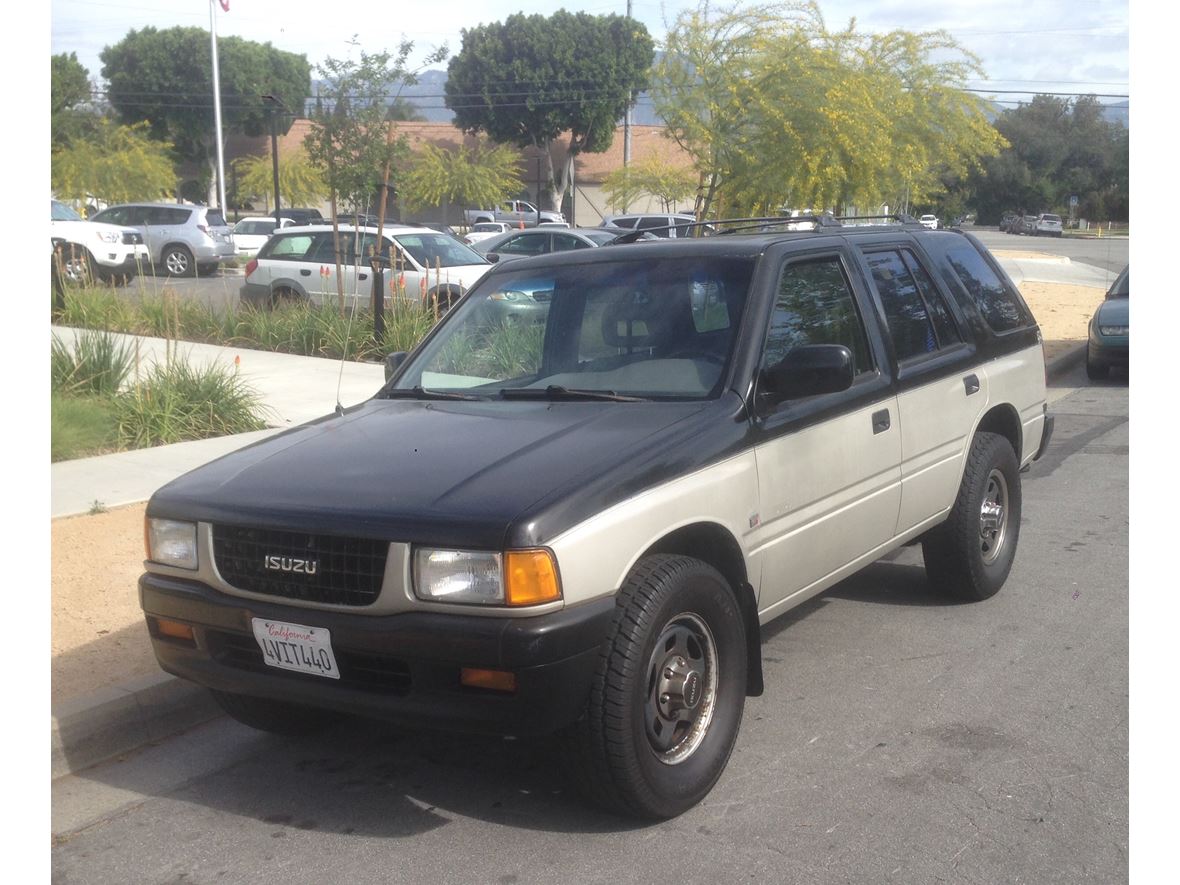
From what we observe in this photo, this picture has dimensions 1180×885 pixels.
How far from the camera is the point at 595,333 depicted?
4941mm

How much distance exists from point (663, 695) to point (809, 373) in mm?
1284

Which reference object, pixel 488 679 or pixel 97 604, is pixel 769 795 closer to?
pixel 488 679

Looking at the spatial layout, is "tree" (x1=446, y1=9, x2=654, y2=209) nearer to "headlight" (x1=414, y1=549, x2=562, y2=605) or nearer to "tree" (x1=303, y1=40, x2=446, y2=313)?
"tree" (x1=303, y1=40, x2=446, y2=313)

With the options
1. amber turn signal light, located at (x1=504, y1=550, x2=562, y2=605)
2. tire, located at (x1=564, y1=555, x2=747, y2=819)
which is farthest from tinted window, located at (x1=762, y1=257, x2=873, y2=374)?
amber turn signal light, located at (x1=504, y1=550, x2=562, y2=605)

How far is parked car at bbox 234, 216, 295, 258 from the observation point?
34.2 meters

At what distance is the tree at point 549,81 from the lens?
213 feet

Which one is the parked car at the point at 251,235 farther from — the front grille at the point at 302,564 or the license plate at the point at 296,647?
the license plate at the point at 296,647

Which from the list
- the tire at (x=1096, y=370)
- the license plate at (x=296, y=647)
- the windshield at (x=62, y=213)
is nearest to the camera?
the license plate at (x=296, y=647)

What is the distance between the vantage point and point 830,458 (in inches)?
189

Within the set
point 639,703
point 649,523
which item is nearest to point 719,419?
point 649,523

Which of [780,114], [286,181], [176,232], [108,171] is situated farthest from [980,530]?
[286,181]

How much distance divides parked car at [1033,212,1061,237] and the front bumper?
64.9 metres

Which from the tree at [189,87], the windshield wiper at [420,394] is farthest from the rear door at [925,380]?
the tree at [189,87]

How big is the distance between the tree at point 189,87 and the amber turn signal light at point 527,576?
69.1 metres
